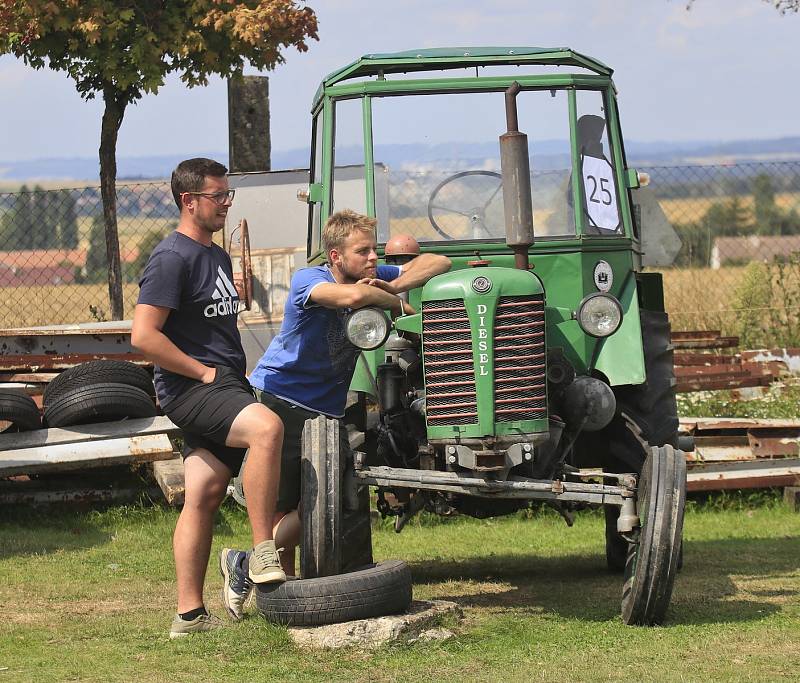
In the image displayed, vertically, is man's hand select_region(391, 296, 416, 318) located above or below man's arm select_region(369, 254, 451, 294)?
below

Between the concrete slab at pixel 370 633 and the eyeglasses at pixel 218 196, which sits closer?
the concrete slab at pixel 370 633

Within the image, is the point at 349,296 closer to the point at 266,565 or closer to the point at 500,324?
the point at 500,324

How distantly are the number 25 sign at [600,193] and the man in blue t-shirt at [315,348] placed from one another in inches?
56.5

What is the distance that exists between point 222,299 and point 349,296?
531 mm

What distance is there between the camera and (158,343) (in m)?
5.54

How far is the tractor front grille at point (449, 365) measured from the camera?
19.2ft

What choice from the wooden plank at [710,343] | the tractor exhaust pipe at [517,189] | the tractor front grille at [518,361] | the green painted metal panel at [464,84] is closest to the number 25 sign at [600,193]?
the green painted metal panel at [464,84]

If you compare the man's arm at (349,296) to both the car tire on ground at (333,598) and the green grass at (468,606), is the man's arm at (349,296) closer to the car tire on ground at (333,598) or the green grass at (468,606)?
the car tire on ground at (333,598)

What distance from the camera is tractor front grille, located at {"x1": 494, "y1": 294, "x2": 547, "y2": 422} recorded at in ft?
19.1

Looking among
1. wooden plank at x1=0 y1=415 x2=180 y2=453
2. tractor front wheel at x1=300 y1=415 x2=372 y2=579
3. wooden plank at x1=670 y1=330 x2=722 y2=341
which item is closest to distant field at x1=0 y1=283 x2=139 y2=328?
wooden plank at x1=0 y1=415 x2=180 y2=453

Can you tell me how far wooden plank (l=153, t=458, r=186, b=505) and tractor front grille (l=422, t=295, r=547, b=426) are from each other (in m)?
3.48

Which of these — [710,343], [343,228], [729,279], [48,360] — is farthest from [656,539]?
[729,279]

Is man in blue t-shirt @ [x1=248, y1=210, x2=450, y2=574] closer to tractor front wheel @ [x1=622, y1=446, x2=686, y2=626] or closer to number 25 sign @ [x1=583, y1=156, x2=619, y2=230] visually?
tractor front wheel @ [x1=622, y1=446, x2=686, y2=626]

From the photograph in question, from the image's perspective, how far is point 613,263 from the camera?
7367mm
